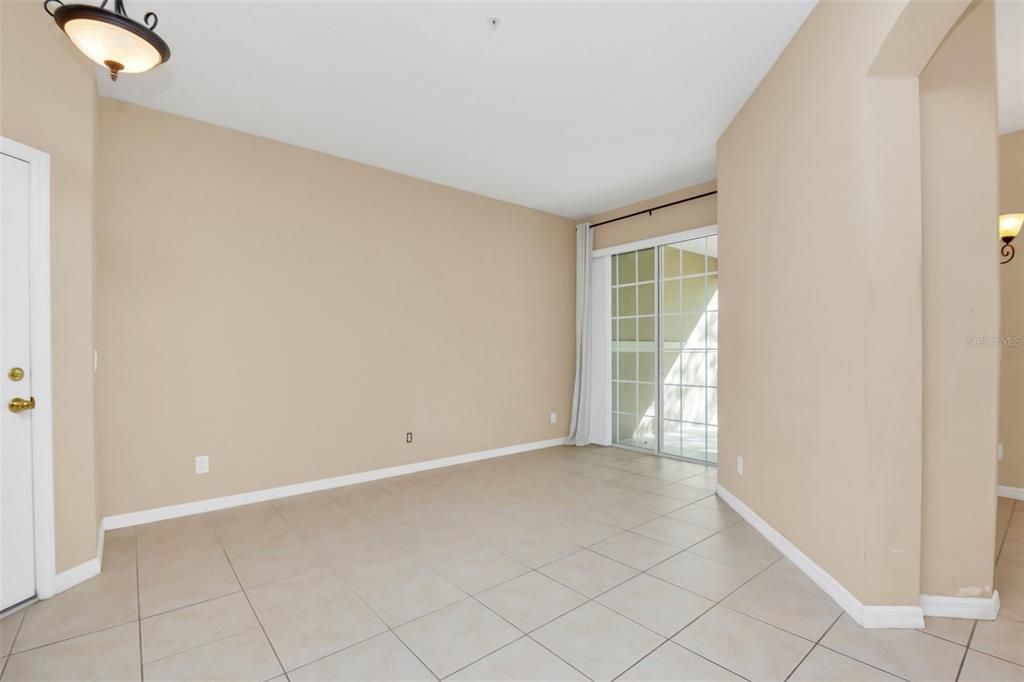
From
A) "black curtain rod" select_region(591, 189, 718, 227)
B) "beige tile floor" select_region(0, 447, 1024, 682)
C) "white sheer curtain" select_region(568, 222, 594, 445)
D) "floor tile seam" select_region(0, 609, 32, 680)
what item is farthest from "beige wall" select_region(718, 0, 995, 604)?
"floor tile seam" select_region(0, 609, 32, 680)

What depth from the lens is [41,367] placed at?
2.27 m

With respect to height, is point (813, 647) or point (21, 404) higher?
point (21, 404)

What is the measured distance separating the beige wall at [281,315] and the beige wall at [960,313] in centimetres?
370

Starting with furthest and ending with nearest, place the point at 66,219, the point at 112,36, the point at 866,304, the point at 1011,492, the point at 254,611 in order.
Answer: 1. the point at 1011,492
2. the point at 66,219
3. the point at 254,611
4. the point at 866,304
5. the point at 112,36

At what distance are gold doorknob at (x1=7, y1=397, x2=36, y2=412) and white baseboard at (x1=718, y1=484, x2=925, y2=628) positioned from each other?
150 inches

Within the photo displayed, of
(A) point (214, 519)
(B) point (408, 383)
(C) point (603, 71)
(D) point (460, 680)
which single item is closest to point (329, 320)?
(B) point (408, 383)

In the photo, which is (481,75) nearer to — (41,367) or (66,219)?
(66,219)

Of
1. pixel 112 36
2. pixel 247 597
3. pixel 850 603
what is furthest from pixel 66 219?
pixel 850 603

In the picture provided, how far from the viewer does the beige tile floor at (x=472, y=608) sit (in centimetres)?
178

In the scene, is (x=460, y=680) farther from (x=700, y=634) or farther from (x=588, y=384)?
(x=588, y=384)

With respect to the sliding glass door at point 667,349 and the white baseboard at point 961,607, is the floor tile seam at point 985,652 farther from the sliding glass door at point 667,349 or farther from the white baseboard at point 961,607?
the sliding glass door at point 667,349

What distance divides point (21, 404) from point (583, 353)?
479 centimetres

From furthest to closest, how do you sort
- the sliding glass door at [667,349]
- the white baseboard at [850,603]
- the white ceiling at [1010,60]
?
the sliding glass door at [667,349] < the white ceiling at [1010,60] < the white baseboard at [850,603]

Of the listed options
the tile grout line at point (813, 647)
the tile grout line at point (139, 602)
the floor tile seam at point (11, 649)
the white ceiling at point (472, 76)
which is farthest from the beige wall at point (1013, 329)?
the floor tile seam at point (11, 649)
